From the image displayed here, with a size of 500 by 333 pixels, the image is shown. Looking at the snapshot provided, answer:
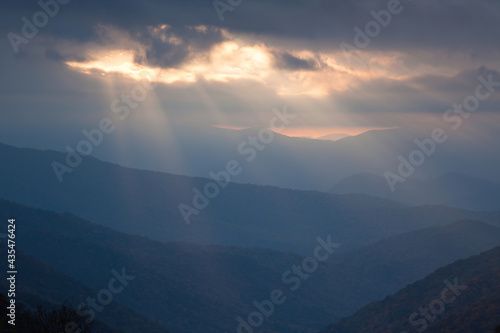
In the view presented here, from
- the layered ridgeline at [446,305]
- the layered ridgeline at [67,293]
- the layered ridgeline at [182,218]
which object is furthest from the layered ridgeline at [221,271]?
the layered ridgeline at [182,218]

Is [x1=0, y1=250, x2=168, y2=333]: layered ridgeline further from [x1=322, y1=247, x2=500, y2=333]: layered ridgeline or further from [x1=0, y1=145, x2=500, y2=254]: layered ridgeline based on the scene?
[x1=0, y1=145, x2=500, y2=254]: layered ridgeline

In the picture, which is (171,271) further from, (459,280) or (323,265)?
(459,280)

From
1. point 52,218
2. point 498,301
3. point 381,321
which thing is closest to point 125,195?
point 52,218

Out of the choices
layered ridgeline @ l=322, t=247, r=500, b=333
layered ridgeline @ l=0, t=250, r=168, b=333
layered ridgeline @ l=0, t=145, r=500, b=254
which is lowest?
layered ridgeline @ l=322, t=247, r=500, b=333

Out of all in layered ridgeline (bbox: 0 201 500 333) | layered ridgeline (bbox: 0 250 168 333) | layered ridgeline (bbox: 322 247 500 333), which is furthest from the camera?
layered ridgeline (bbox: 0 201 500 333)

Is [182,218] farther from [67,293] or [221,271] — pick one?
[67,293]

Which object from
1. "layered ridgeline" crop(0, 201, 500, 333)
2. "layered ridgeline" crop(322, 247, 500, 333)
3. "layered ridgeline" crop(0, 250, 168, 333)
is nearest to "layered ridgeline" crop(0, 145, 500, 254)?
"layered ridgeline" crop(0, 201, 500, 333)

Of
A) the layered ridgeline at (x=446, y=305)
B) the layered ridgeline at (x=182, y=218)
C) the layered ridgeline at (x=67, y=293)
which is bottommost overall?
the layered ridgeline at (x=446, y=305)

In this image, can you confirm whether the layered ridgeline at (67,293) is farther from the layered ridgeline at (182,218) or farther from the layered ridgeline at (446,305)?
the layered ridgeline at (182,218)
